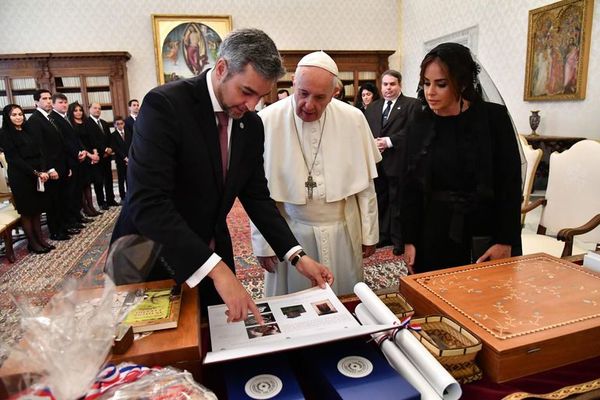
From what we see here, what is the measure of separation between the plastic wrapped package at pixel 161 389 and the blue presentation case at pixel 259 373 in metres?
0.10

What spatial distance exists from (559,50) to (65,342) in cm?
676

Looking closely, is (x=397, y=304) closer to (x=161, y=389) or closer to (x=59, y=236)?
(x=161, y=389)

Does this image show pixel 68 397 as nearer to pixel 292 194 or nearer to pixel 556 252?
pixel 292 194

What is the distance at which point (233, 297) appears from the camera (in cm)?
105

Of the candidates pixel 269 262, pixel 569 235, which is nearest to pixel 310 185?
pixel 269 262

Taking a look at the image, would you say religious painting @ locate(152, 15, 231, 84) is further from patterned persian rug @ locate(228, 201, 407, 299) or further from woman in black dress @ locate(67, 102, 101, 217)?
patterned persian rug @ locate(228, 201, 407, 299)

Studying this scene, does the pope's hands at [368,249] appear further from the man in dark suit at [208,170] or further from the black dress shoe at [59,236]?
the black dress shoe at [59,236]

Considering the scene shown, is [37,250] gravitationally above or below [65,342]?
below

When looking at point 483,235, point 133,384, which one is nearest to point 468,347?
point 133,384

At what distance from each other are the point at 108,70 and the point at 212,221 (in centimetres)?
898

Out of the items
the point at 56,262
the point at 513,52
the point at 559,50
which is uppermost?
the point at 513,52

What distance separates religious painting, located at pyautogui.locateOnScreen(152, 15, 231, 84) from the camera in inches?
364

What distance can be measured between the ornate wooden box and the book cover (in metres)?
0.70

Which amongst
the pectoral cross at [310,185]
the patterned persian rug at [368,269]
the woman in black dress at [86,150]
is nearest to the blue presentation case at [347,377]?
the pectoral cross at [310,185]
